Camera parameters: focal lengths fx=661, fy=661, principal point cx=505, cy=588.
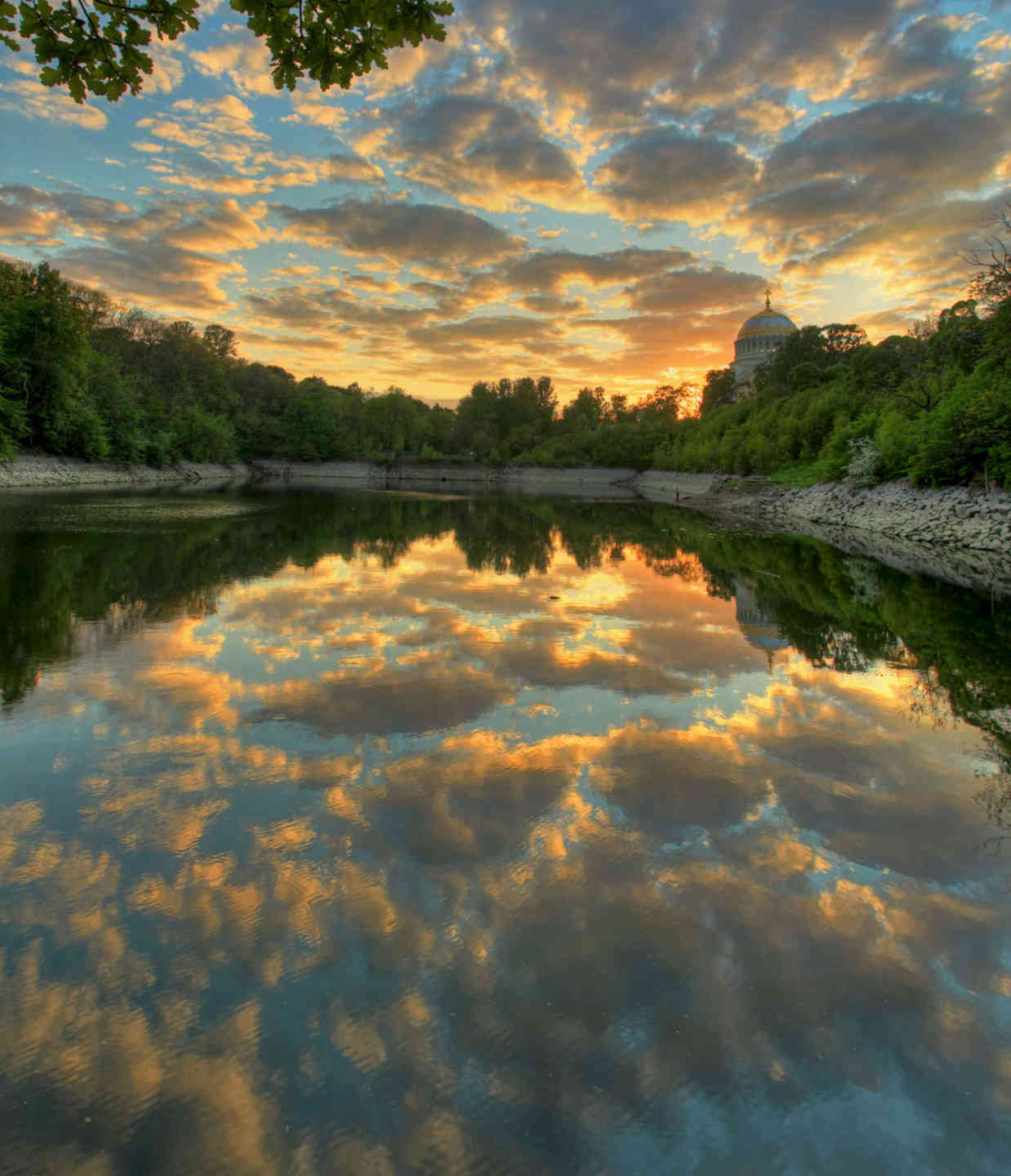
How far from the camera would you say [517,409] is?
A: 13575 centimetres

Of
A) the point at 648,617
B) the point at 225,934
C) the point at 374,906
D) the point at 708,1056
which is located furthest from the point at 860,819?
the point at 648,617

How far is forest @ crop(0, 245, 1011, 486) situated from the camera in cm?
3081

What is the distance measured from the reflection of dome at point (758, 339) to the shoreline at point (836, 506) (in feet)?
110

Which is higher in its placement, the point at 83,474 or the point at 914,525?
the point at 914,525

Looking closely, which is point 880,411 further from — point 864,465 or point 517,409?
point 517,409

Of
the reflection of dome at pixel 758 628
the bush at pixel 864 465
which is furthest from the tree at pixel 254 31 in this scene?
the bush at pixel 864 465

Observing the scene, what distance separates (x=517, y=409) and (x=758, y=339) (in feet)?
154

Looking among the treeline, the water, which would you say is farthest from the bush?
the water

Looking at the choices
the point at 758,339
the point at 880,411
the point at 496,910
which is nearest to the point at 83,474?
the point at 880,411

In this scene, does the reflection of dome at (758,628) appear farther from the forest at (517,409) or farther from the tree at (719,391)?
the tree at (719,391)

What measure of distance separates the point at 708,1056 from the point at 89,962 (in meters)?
3.07

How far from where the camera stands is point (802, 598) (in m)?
14.2

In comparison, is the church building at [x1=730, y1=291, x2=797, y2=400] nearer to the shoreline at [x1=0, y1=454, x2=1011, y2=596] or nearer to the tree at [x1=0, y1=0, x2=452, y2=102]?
the shoreline at [x1=0, y1=454, x2=1011, y2=596]

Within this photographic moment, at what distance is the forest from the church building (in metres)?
3.82
